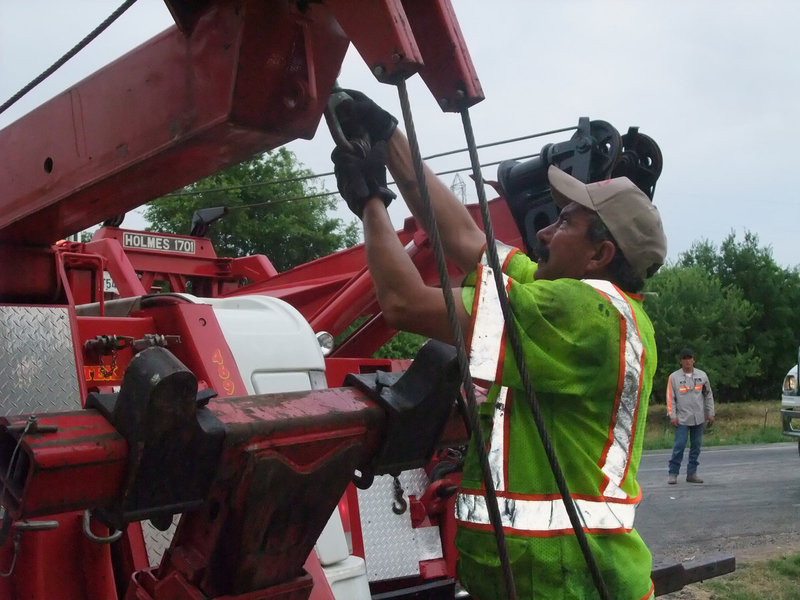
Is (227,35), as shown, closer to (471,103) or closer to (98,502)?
(471,103)

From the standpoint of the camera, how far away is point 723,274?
1839 inches

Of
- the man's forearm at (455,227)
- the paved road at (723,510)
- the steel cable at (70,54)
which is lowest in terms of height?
the paved road at (723,510)

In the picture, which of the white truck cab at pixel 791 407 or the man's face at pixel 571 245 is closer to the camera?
the man's face at pixel 571 245

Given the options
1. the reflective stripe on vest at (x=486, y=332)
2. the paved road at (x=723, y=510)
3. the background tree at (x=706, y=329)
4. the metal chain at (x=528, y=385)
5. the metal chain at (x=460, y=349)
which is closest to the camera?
the metal chain at (x=460, y=349)

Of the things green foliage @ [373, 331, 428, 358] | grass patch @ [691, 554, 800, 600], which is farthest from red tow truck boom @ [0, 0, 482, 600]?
green foliage @ [373, 331, 428, 358]

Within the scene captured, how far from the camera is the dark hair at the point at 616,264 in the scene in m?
2.38

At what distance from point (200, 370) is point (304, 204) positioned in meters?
25.2

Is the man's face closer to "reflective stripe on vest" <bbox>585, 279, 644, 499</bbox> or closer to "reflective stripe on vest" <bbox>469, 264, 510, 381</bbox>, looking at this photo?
"reflective stripe on vest" <bbox>585, 279, 644, 499</bbox>

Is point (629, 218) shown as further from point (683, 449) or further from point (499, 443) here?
point (683, 449)

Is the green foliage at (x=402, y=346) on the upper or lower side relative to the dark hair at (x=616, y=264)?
upper

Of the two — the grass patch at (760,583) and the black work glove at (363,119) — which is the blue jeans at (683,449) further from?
the black work glove at (363,119)

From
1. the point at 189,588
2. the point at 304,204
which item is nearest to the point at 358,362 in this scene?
the point at 189,588

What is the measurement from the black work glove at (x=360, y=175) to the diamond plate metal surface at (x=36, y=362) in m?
1.12

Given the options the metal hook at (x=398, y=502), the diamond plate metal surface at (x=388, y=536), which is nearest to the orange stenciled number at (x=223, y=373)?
the diamond plate metal surface at (x=388, y=536)
